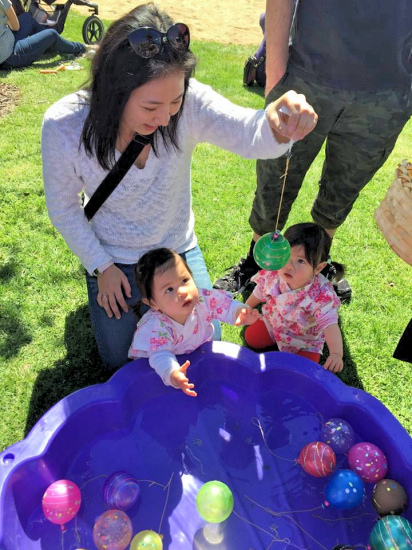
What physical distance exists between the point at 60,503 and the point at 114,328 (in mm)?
778

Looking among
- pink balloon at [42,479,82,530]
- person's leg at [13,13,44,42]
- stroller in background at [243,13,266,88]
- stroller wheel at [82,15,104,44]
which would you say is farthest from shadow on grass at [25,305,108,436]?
stroller wheel at [82,15,104,44]

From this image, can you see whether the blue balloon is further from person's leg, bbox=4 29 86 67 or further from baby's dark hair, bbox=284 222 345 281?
person's leg, bbox=4 29 86 67

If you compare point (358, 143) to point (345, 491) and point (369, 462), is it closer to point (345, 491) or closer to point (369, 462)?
point (369, 462)

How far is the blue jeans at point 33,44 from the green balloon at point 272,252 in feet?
17.0

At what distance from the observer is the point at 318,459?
1874 mm

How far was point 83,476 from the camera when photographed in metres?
1.93

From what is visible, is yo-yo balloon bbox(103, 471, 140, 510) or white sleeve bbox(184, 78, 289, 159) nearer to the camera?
yo-yo balloon bbox(103, 471, 140, 510)

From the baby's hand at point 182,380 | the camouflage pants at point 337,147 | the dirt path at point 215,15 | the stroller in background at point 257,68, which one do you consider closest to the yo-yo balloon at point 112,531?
the baby's hand at point 182,380

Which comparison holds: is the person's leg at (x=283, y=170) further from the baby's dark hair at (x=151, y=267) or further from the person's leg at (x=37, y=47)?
the person's leg at (x=37, y=47)

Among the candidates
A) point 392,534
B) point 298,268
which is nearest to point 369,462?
point 392,534

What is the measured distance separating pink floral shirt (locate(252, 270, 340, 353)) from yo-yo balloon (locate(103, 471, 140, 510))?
0.98 metres

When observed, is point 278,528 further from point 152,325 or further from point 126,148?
point 126,148

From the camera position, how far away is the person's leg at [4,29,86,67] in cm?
584

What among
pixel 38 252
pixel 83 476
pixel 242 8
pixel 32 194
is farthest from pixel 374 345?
pixel 242 8
